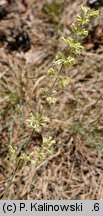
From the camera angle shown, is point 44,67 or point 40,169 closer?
point 40,169

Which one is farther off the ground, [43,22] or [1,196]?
[43,22]

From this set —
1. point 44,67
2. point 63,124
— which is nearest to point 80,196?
point 63,124

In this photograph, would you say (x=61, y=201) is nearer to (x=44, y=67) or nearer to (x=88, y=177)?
(x=88, y=177)

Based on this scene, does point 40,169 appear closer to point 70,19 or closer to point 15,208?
point 15,208

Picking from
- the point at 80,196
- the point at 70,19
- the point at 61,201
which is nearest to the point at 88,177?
the point at 80,196

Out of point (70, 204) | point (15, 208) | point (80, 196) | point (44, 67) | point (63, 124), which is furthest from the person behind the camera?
point (44, 67)

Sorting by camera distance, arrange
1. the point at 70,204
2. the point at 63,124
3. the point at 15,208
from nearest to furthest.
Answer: the point at 15,208 < the point at 70,204 < the point at 63,124

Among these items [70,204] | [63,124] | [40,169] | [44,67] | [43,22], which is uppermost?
[43,22]
